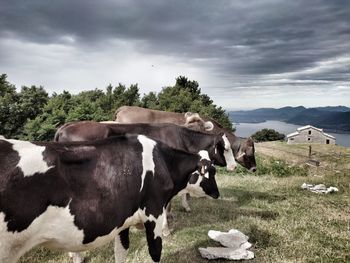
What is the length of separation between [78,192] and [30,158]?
773 millimetres

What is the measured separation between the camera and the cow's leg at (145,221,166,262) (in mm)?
5864

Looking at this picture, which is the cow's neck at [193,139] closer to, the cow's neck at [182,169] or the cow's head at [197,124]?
the cow's head at [197,124]

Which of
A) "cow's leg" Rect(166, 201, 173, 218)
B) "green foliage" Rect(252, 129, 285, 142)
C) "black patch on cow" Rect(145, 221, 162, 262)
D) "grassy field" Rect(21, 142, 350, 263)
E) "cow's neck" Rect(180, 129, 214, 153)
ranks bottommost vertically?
"green foliage" Rect(252, 129, 285, 142)

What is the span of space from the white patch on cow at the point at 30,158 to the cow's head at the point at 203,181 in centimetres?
363

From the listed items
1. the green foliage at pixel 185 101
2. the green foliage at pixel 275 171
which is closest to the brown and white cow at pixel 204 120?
the green foliage at pixel 275 171

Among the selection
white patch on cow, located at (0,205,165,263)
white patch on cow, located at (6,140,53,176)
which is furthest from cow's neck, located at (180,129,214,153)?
white patch on cow, located at (6,140,53,176)

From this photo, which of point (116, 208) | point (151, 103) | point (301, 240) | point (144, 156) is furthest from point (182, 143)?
point (151, 103)

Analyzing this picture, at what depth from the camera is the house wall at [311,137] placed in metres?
114

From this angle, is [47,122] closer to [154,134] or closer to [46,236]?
[154,134]

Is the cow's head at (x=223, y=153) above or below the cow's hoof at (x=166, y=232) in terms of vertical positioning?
above

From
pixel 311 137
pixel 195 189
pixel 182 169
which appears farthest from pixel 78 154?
pixel 311 137

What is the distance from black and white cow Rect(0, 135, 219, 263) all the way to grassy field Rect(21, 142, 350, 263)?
2.51m

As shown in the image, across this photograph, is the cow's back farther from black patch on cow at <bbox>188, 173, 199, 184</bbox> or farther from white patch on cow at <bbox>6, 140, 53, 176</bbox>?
white patch on cow at <bbox>6, 140, 53, 176</bbox>

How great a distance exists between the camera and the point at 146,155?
19.0 feet
